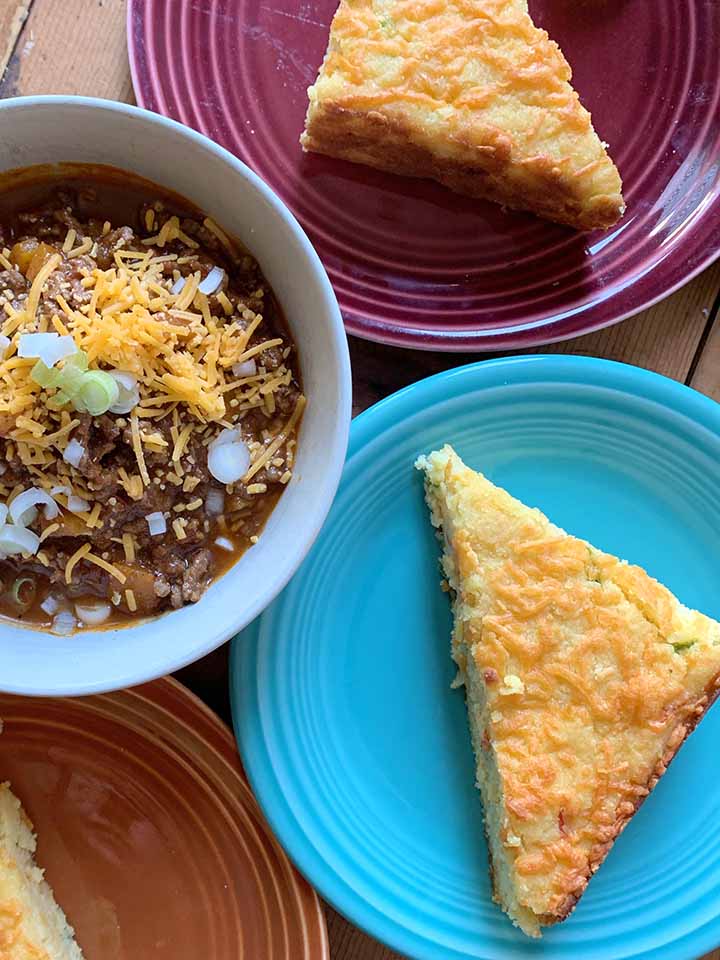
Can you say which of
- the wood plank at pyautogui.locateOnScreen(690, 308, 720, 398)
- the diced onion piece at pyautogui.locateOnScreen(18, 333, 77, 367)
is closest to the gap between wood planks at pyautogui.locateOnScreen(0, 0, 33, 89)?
the diced onion piece at pyautogui.locateOnScreen(18, 333, 77, 367)

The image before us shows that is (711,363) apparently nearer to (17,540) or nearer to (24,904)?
(17,540)

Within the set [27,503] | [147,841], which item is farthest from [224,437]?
[147,841]

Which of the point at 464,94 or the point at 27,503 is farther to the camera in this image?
the point at 464,94

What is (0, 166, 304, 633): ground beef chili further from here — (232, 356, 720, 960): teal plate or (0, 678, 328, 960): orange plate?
(0, 678, 328, 960): orange plate

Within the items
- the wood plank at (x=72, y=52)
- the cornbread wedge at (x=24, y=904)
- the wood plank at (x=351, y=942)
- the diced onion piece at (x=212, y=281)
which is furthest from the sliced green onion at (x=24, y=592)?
the wood plank at (x=72, y=52)

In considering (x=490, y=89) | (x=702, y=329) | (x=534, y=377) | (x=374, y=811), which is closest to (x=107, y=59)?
(x=490, y=89)

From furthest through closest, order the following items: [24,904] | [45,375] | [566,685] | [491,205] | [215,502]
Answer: [491,205], [24,904], [566,685], [215,502], [45,375]
